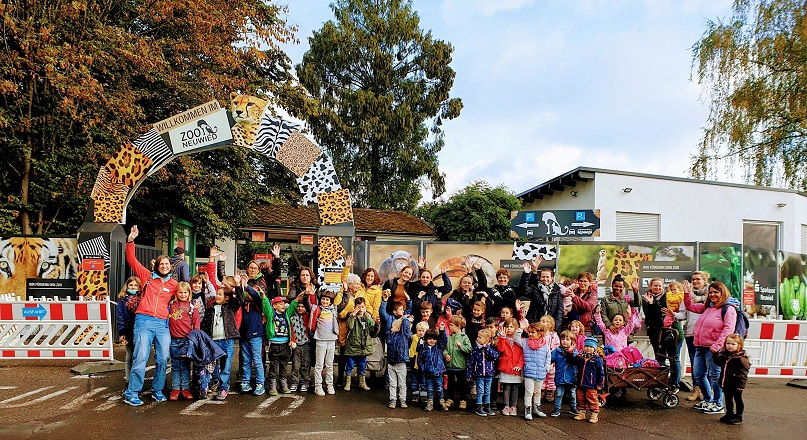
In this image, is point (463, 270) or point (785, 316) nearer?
point (463, 270)

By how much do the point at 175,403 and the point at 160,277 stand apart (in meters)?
1.57

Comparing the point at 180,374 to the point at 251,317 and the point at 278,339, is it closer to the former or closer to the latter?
the point at 251,317

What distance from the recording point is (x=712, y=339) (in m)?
8.27

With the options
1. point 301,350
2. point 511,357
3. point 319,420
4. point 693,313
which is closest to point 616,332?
point 693,313

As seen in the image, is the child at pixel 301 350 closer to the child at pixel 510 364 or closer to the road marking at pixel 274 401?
the road marking at pixel 274 401

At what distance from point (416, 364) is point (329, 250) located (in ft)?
12.9

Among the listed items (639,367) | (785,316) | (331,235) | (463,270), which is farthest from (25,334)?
(785,316)

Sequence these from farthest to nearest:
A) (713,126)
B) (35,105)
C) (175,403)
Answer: (713,126) → (35,105) → (175,403)

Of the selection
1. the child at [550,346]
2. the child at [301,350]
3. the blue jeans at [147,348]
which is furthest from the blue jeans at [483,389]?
the blue jeans at [147,348]

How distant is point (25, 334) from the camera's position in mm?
10797

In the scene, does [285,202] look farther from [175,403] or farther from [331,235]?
[175,403]

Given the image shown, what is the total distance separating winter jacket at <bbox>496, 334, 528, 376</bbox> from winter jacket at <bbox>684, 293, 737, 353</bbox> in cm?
240

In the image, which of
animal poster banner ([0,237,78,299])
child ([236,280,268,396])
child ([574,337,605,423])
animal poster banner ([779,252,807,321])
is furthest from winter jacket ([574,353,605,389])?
animal poster banner ([0,237,78,299])

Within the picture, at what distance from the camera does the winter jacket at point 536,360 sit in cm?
780
